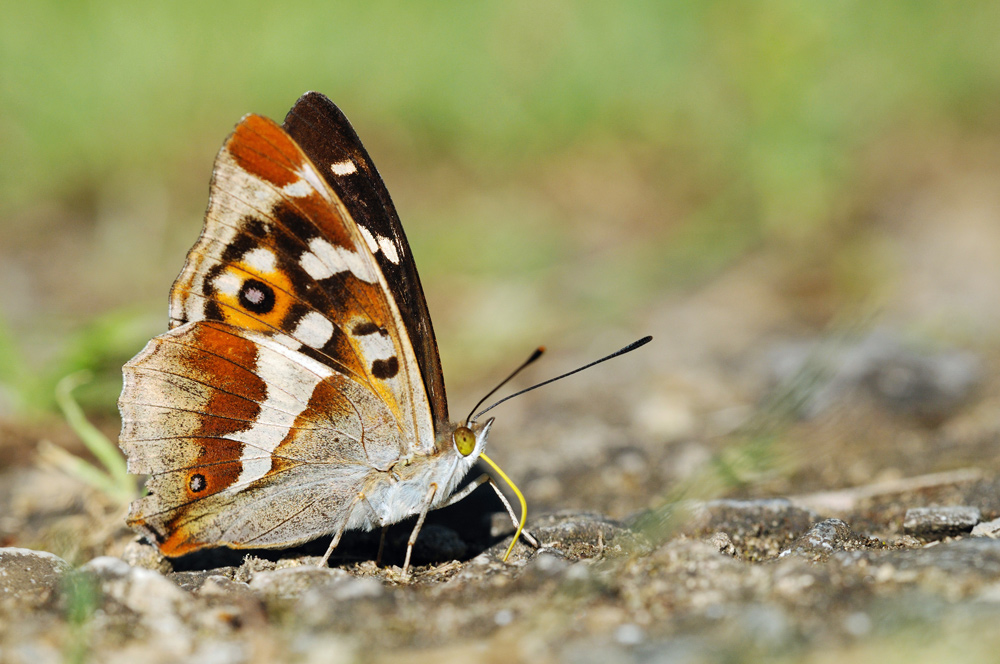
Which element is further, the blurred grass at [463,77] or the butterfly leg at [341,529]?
the blurred grass at [463,77]

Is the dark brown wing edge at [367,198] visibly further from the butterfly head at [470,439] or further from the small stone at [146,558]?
the small stone at [146,558]

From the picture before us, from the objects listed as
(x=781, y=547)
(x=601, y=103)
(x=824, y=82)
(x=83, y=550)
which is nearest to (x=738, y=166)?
(x=824, y=82)

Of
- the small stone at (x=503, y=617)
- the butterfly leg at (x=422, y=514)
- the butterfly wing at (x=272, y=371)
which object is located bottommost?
the small stone at (x=503, y=617)

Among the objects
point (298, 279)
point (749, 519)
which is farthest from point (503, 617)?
point (298, 279)

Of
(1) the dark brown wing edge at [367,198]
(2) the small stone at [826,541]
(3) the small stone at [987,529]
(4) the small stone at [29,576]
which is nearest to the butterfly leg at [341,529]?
(1) the dark brown wing edge at [367,198]

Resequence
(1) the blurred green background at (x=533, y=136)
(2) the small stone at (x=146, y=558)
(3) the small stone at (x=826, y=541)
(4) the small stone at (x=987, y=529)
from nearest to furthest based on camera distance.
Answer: (3) the small stone at (x=826, y=541)
(4) the small stone at (x=987, y=529)
(2) the small stone at (x=146, y=558)
(1) the blurred green background at (x=533, y=136)

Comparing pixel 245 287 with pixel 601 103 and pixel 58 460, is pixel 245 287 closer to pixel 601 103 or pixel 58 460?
pixel 58 460

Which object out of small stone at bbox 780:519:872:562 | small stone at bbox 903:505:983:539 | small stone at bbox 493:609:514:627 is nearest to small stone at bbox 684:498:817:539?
small stone at bbox 780:519:872:562
